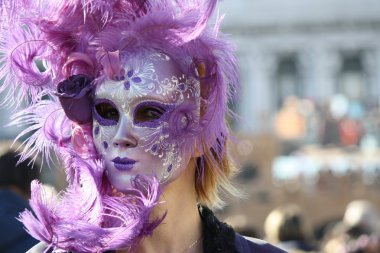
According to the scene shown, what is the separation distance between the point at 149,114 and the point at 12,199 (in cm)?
138

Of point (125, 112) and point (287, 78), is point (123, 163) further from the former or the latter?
point (287, 78)

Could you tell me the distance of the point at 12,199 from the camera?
13.0 ft

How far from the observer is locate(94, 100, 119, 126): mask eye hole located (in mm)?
2697

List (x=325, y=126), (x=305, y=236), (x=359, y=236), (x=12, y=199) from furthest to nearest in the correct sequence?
1. (x=325, y=126)
2. (x=359, y=236)
3. (x=305, y=236)
4. (x=12, y=199)

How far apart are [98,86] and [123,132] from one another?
0.45ft

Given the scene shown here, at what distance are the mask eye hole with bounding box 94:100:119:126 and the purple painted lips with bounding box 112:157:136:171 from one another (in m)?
0.10

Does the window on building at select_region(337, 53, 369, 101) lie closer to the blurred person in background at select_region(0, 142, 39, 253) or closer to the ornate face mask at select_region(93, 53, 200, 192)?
the blurred person in background at select_region(0, 142, 39, 253)

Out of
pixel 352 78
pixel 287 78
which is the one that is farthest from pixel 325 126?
pixel 287 78

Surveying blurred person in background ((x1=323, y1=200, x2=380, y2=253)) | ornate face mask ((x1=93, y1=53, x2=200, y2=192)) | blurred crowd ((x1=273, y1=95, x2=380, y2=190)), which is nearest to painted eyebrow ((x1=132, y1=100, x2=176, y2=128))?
ornate face mask ((x1=93, y1=53, x2=200, y2=192))

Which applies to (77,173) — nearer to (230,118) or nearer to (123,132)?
(123,132)

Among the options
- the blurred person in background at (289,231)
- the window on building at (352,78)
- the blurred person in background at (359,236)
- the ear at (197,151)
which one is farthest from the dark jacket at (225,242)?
the window on building at (352,78)

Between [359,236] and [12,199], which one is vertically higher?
[12,199]

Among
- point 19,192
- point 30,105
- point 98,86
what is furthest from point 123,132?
point 19,192

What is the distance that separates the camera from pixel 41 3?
8.98ft
